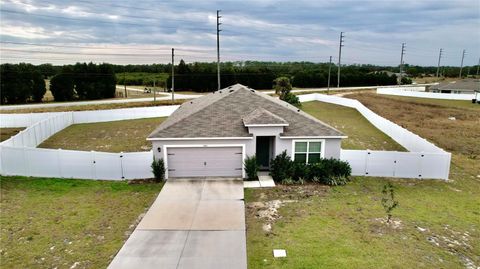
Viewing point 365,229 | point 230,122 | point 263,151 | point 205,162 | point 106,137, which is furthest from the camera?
point 106,137

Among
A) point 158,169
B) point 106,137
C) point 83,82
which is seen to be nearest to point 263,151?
point 158,169

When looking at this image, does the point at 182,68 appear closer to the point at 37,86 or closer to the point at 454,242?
the point at 37,86

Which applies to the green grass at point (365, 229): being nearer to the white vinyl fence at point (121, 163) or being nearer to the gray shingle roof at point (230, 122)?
the white vinyl fence at point (121, 163)

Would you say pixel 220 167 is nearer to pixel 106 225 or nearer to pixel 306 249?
pixel 106 225

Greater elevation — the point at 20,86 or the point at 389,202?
the point at 20,86

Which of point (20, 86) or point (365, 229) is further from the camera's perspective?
point (20, 86)

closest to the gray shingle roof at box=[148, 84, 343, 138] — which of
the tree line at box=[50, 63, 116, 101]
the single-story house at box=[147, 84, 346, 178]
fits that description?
the single-story house at box=[147, 84, 346, 178]

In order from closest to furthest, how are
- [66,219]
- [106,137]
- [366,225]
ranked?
[366,225]
[66,219]
[106,137]
